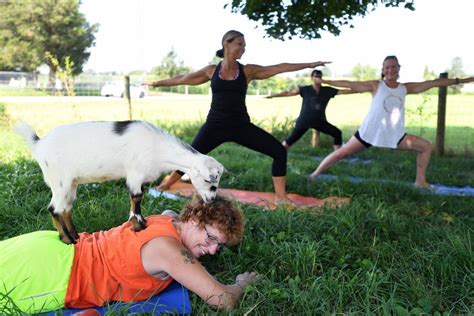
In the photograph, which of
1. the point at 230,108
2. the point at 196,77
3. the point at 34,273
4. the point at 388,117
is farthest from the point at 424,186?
the point at 34,273

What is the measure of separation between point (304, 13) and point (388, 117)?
179 cm

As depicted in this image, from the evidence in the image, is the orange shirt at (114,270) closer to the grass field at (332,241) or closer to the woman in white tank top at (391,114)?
the grass field at (332,241)

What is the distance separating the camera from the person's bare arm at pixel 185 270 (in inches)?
94.3

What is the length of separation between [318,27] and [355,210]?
2.49 m

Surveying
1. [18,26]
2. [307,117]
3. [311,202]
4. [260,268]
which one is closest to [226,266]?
[260,268]

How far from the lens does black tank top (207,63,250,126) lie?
467cm

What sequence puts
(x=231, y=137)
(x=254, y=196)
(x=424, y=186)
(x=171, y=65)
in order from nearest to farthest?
(x=231, y=137) → (x=254, y=196) → (x=424, y=186) → (x=171, y=65)

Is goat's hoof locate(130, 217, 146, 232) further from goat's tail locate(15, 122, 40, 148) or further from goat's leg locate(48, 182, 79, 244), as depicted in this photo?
goat's tail locate(15, 122, 40, 148)

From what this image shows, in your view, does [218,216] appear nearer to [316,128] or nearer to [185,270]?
[185,270]

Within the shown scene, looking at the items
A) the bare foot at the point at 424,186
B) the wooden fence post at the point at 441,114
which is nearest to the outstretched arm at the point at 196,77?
the bare foot at the point at 424,186

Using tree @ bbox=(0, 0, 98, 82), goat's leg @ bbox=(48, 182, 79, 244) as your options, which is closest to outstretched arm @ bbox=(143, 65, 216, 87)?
goat's leg @ bbox=(48, 182, 79, 244)

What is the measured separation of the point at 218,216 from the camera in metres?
2.55

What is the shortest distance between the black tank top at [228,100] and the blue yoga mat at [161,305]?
7.92ft

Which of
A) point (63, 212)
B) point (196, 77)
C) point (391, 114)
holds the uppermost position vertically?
point (196, 77)
